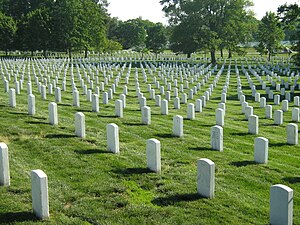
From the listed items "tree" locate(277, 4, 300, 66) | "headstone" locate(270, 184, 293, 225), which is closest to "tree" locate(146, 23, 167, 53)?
"tree" locate(277, 4, 300, 66)

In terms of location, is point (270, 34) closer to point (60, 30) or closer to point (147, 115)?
point (60, 30)

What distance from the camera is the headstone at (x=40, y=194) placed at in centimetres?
628

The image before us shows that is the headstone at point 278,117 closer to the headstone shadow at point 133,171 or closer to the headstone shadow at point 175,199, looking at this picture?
the headstone shadow at point 133,171

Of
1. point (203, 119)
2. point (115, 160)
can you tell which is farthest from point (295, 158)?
point (203, 119)

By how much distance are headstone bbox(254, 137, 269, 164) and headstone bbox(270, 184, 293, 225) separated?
132 inches

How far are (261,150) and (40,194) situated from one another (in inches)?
199

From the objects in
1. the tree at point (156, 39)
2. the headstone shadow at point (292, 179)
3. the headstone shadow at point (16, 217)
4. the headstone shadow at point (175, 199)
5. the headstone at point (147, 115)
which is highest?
the tree at point (156, 39)

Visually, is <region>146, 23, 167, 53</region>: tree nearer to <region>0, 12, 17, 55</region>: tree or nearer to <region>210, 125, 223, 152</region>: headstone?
<region>0, 12, 17, 55</region>: tree

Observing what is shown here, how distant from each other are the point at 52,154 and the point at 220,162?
3609mm

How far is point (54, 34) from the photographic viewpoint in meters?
58.7

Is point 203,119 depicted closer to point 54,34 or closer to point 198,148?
point 198,148

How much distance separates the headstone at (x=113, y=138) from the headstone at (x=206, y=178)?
2879 millimetres

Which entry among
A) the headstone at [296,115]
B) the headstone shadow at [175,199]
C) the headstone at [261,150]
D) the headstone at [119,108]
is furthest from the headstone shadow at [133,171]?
the headstone at [296,115]

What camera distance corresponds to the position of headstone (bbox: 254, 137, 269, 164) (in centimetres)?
939
